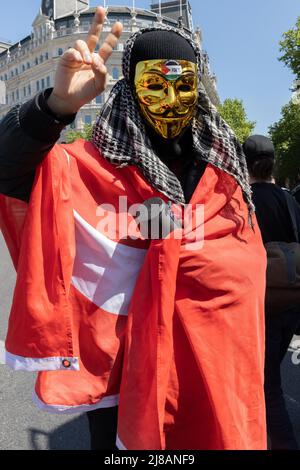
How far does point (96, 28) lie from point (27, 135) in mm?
392

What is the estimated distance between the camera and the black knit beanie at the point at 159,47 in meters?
1.52

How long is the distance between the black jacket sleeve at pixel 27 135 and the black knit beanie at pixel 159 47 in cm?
45

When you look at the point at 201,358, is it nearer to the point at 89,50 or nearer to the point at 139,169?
the point at 139,169

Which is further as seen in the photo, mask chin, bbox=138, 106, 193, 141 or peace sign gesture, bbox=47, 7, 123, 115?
mask chin, bbox=138, 106, 193, 141

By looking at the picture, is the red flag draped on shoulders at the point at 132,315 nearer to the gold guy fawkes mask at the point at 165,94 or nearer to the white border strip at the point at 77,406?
the white border strip at the point at 77,406

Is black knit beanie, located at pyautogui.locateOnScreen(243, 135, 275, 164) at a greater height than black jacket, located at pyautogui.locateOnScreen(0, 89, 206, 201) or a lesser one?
greater

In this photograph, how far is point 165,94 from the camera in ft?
4.90

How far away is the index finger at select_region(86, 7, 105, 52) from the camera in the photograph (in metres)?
1.25

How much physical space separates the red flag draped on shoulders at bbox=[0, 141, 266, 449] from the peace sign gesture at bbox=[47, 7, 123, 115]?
16 centimetres

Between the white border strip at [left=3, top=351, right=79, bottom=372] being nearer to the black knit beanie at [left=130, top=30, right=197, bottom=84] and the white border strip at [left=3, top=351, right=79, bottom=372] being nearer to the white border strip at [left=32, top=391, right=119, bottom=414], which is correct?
the white border strip at [left=32, top=391, right=119, bottom=414]

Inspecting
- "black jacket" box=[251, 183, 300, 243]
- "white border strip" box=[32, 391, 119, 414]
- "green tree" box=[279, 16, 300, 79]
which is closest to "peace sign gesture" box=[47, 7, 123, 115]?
"white border strip" box=[32, 391, 119, 414]

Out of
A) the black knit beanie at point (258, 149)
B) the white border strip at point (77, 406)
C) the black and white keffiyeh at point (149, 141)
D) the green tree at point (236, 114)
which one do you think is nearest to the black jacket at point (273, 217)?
the black knit beanie at point (258, 149)

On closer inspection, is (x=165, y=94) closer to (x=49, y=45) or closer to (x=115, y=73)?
(x=115, y=73)

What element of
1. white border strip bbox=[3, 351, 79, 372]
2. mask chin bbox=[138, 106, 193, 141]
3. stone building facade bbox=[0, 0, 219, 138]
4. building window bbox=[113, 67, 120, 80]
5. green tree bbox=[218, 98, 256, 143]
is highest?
stone building facade bbox=[0, 0, 219, 138]
